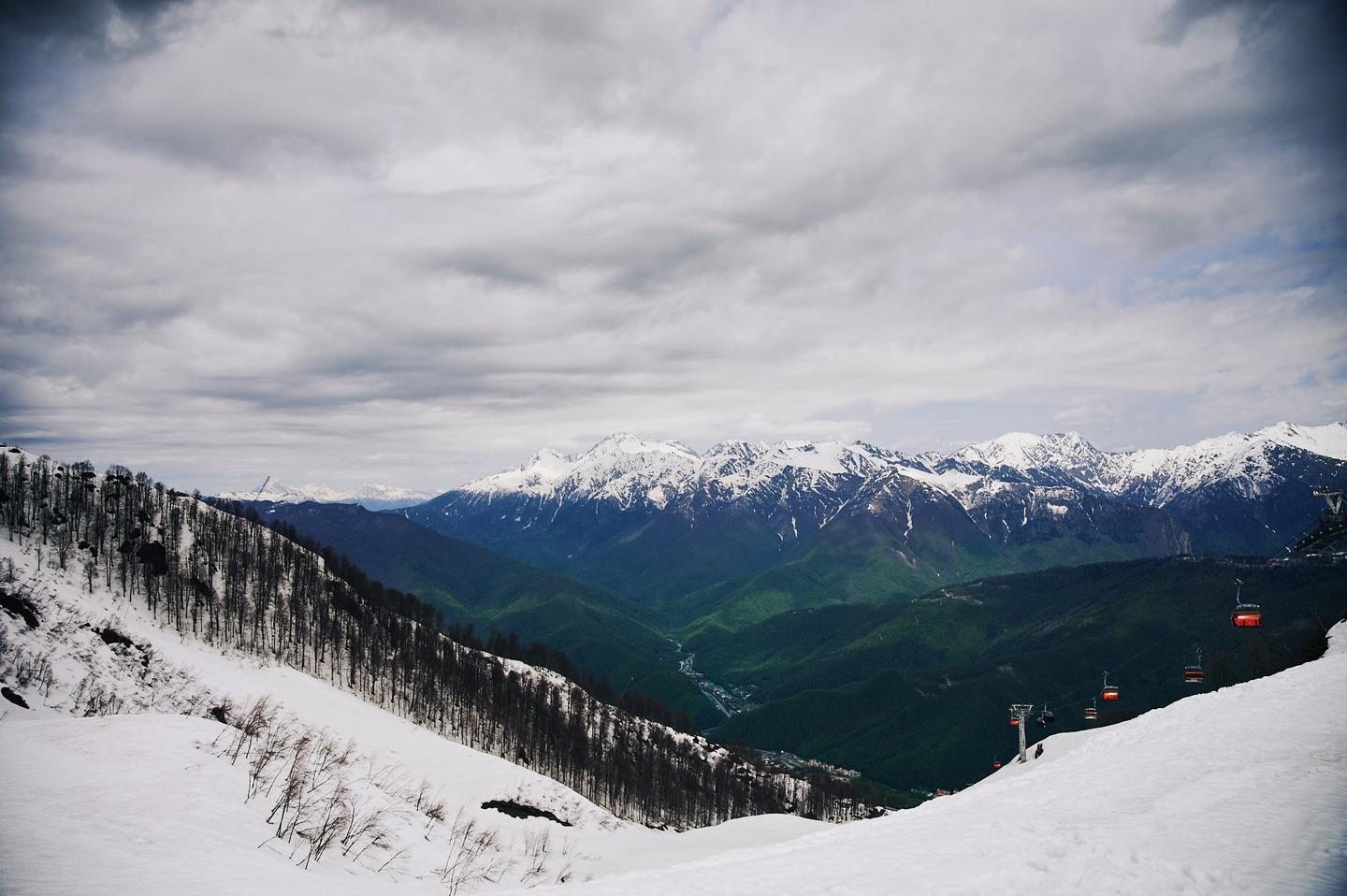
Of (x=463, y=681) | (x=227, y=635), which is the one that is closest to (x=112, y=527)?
(x=227, y=635)

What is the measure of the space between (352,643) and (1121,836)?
5571 inches

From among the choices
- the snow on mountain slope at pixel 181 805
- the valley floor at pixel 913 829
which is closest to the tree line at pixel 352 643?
the snow on mountain slope at pixel 181 805

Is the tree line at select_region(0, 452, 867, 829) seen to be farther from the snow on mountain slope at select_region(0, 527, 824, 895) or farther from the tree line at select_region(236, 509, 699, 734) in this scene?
the snow on mountain slope at select_region(0, 527, 824, 895)

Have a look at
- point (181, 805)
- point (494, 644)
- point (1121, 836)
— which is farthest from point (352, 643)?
point (1121, 836)

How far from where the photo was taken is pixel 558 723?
440ft

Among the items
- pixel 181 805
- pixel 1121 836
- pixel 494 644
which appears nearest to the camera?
pixel 1121 836

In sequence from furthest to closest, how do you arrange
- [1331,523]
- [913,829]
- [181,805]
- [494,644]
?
[494,644]
[1331,523]
[913,829]
[181,805]

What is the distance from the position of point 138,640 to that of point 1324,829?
110 meters

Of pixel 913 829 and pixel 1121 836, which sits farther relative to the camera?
pixel 913 829

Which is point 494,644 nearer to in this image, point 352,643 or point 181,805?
point 352,643

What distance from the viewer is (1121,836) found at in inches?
668

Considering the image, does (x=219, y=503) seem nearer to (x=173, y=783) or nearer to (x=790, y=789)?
(x=790, y=789)

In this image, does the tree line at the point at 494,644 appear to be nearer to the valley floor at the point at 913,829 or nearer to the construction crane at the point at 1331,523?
the construction crane at the point at 1331,523

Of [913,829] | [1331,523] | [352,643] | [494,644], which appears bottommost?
[494,644]
